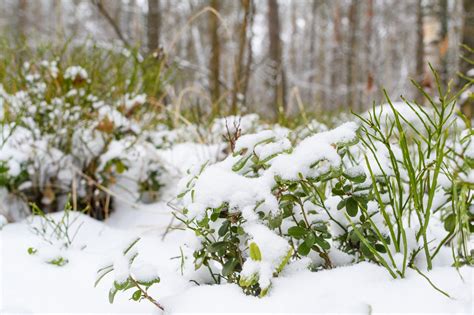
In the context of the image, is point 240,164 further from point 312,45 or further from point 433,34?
point 312,45

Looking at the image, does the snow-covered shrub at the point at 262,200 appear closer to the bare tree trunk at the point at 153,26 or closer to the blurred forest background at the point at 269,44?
the blurred forest background at the point at 269,44

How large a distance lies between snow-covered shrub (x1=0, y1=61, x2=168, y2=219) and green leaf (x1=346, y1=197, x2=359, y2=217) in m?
1.10

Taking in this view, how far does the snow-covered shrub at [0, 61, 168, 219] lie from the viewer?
5.77 ft

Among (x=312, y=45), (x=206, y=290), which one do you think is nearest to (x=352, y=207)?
(x=206, y=290)

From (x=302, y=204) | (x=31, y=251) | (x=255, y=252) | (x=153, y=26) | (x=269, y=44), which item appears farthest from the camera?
(x=269, y=44)

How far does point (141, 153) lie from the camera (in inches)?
78.0

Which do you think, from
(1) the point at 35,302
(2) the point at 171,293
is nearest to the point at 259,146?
(2) the point at 171,293

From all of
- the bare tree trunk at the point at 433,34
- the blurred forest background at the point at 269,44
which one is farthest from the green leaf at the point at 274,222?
the bare tree trunk at the point at 433,34

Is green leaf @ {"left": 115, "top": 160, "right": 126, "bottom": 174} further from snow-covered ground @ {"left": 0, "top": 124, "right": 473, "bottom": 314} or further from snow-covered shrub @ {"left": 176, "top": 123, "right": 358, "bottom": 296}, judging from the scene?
snow-covered shrub @ {"left": 176, "top": 123, "right": 358, "bottom": 296}

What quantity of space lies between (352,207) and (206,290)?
0.35 m

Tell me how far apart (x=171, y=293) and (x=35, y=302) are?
33cm

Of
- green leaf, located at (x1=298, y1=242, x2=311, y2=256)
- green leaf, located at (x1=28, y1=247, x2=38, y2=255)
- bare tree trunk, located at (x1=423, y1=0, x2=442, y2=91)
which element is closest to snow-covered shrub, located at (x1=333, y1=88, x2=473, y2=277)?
green leaf, located at (x1=298, y1=242, x2=311, y2=256)

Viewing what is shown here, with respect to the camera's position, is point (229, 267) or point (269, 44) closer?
point (229, 267)

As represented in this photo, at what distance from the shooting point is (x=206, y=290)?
0.88m
